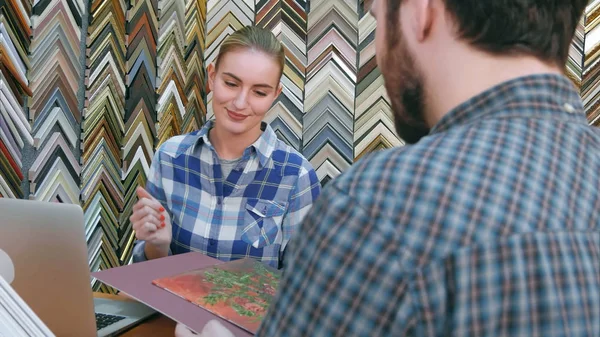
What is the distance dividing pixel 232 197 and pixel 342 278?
1.28 metres

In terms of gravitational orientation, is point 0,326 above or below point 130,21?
below

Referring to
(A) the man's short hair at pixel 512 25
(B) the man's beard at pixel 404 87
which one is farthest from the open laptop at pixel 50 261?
(A) the man's short hair at pixel 512 25

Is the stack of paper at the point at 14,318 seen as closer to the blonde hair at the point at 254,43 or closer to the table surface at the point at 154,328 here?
the table surface at the point at 154,328

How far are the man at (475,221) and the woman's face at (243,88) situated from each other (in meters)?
1.19

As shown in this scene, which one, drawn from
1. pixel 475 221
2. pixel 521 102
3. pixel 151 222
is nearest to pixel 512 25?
pixel 521 102

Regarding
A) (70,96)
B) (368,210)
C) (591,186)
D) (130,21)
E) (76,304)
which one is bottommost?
(591,186)

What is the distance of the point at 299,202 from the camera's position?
176 centimetres

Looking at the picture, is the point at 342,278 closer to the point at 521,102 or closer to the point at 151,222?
the point at 521,102

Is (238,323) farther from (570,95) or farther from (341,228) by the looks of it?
(570,95)

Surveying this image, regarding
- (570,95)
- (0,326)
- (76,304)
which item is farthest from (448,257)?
(76,304)

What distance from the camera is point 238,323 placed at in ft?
2.88

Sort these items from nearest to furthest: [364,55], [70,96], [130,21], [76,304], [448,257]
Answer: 1. [448,257]
2. [76,304]
3. [70,96]
4. [130,21]
5. [364,55]

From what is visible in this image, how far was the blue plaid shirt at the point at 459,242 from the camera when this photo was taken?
41 centimetres

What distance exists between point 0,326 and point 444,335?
487mm
